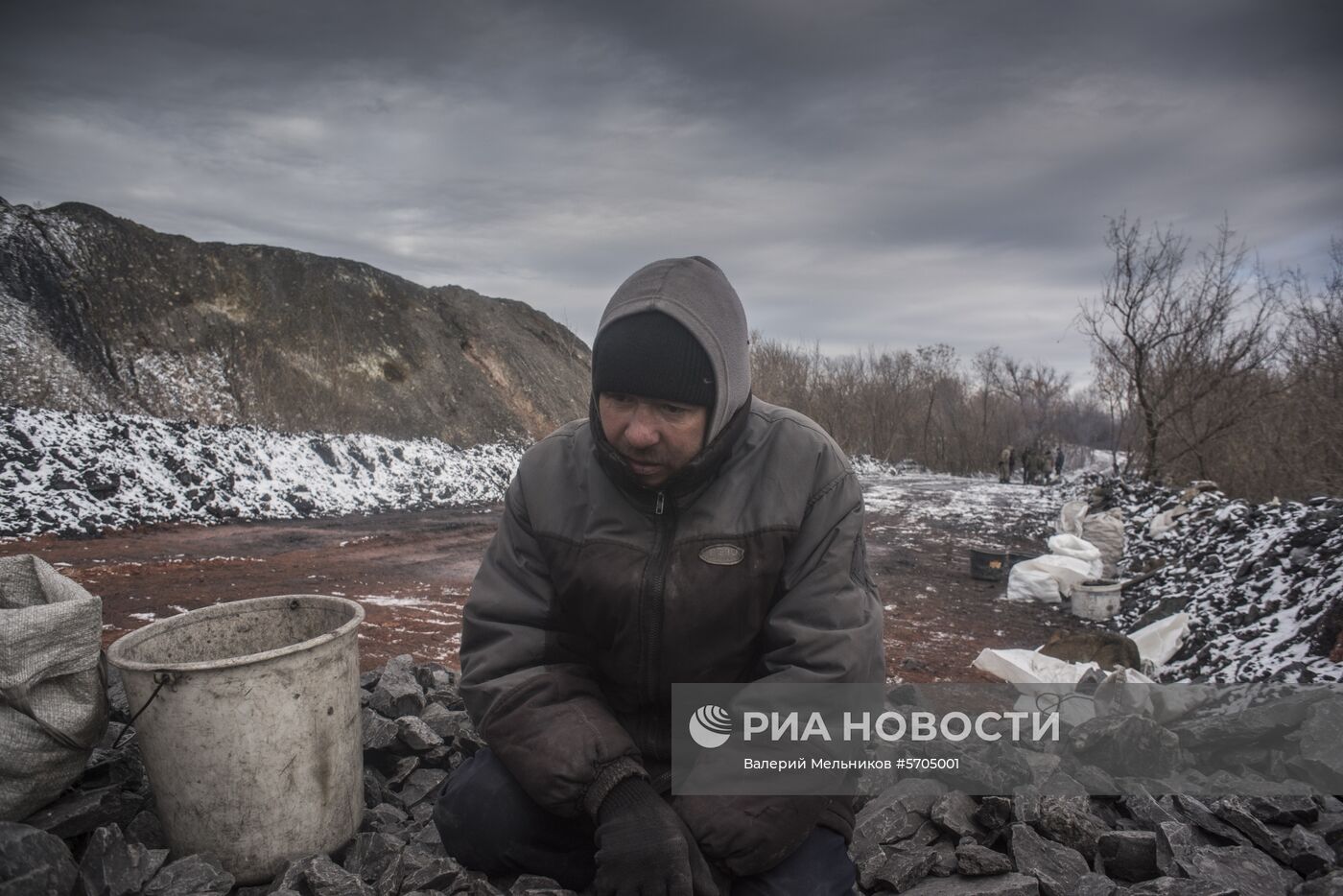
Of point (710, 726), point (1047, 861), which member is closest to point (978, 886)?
point (1047, 861)

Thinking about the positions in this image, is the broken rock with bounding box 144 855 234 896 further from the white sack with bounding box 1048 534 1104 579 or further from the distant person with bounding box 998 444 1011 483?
the distant person with bounding box 998 444 1011 483

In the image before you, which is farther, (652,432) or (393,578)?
(393,578)

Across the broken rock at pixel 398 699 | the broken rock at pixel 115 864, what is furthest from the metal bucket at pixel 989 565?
the broken rock at pixel 115 864

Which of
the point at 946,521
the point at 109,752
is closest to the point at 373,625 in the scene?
the point at 109,752

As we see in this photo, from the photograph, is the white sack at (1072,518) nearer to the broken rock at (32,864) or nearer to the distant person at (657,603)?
the distant person at (657,603)

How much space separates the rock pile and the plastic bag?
0.10 meters

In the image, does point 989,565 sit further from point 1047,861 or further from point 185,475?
point 185,475

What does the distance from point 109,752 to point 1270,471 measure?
15.0 metres

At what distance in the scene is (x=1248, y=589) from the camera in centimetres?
577

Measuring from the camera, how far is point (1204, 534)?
7.83 metres

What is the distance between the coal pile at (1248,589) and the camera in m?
4.46

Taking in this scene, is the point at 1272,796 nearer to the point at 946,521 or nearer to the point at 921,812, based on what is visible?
the point at 921,812

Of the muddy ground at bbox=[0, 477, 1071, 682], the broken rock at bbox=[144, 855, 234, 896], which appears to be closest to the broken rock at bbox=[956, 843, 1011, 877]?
the broken rock at bbox=[144, 855, 234, 896]

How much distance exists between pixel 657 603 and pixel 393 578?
6.29 metres
